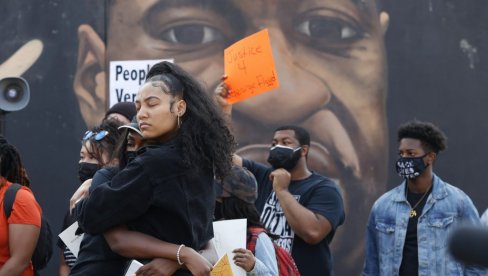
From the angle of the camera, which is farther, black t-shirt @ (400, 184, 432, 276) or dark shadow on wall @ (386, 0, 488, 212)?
dark shadow on wall @ (386, 0, 488, 212)

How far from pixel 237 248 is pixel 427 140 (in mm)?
3044

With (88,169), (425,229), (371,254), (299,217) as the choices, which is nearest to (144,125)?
(88,169)

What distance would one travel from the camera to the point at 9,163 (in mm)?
5449

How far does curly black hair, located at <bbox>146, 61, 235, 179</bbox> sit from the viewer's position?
3.30 m

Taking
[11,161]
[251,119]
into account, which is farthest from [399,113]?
[11,161]

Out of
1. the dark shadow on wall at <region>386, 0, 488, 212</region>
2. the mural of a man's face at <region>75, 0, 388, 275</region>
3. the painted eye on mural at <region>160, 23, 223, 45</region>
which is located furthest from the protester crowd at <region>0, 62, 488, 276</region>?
the painted eye on mural at <region>160, 23, 223, 45</region>

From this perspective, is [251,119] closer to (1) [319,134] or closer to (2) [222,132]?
(1) [319,134]

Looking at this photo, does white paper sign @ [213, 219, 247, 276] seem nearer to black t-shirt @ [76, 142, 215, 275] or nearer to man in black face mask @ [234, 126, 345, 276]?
black t-shirt @ [76, 142, 215, 275]

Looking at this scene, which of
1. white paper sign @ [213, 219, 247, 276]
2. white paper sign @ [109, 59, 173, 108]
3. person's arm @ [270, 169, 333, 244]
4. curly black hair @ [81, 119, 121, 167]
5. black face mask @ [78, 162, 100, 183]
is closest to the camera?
white paper sign @ [213, 219, 247, 276]

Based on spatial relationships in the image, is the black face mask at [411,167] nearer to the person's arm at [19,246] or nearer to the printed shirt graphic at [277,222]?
the printed shirt graphic at [277,222]

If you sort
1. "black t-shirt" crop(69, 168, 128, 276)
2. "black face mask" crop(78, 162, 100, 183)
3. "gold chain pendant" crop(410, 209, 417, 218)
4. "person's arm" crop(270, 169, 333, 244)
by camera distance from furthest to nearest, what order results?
"gold chain pendant" crop(410, 209, 417, 218)
"person's arm" crop(270, 169, 333, 244)
"black face mask" crop(78, 162, 100, 183)
"black t-shirt" crop(69, 168, 128, 276)

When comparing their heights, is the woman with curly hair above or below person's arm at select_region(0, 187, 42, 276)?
above

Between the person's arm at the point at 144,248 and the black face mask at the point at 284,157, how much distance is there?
312 centimetres

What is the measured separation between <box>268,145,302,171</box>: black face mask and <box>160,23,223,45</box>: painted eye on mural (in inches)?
95.1
